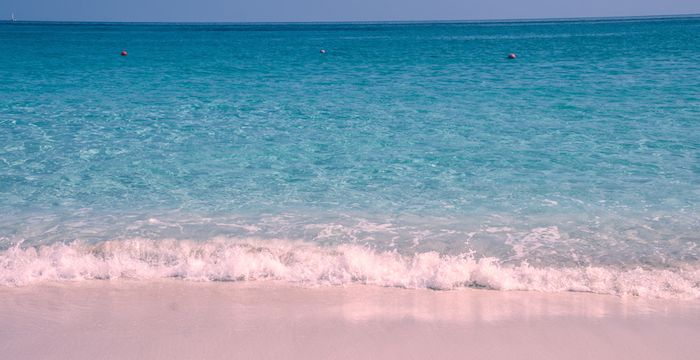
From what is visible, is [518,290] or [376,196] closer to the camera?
[518,290]

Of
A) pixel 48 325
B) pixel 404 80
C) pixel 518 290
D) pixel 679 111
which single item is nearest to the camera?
pixel 48 325

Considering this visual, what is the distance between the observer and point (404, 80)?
20.3m

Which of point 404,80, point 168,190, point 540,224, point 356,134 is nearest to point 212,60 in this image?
point 404,80

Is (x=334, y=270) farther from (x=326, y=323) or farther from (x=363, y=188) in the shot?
(x=363, y=188)

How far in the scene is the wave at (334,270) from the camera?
517 centimetres

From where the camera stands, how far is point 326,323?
174 inches

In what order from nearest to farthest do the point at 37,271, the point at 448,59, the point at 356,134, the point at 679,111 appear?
the point at 37,271 < the point at 356,134 < the point at 679,111 < the point at 448,59

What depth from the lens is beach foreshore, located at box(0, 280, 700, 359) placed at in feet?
13.1

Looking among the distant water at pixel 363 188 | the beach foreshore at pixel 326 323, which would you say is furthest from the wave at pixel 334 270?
the beach foreshore at pixel 326 323

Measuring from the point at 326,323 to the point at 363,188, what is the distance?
3860 mm

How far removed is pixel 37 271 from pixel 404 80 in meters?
15.9

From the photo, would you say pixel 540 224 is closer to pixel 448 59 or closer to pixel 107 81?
pixel 107 81

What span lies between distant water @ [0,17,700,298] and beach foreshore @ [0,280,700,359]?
294mm

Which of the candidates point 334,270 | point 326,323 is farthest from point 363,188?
point 326,323
